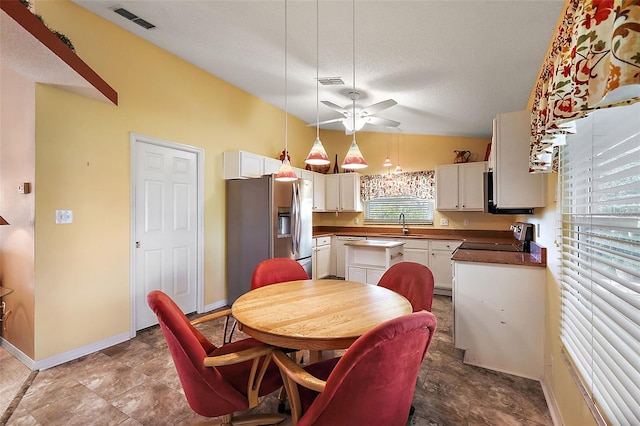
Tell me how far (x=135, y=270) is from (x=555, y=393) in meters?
3.62

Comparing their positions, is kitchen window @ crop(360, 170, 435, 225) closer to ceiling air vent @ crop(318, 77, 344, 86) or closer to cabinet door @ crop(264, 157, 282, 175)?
cabinet door @ crop(264, 157, 282, 175)

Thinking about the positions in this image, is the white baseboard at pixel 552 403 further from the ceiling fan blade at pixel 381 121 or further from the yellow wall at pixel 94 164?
the yellow wall at pixel 94 164

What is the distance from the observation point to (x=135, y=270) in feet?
10.1

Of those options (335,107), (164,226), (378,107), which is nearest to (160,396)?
(164,226)

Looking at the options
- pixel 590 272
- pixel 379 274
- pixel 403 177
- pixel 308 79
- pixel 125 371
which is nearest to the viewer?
pixel 590 272

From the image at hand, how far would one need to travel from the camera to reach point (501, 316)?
2.38 m

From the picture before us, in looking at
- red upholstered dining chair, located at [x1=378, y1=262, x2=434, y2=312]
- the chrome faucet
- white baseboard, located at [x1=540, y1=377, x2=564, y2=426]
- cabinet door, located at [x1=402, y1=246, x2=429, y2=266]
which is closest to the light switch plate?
red upholstered dining chair, located at [x1=378, y1=262, x2=434, y2=312]

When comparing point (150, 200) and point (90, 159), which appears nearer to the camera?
point (90, 159)

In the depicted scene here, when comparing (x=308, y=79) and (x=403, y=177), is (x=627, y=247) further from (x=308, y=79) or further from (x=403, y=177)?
(x=403, y=177)

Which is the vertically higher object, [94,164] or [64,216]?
[94,164]

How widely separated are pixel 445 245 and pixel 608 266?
3.56 m

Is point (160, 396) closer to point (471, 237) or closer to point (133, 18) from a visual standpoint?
point (133, 18)

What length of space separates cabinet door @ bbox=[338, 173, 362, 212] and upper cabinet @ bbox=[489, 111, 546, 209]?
3279 millimetres

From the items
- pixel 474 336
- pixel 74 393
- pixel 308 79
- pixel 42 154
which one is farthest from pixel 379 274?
pixel 42 154
